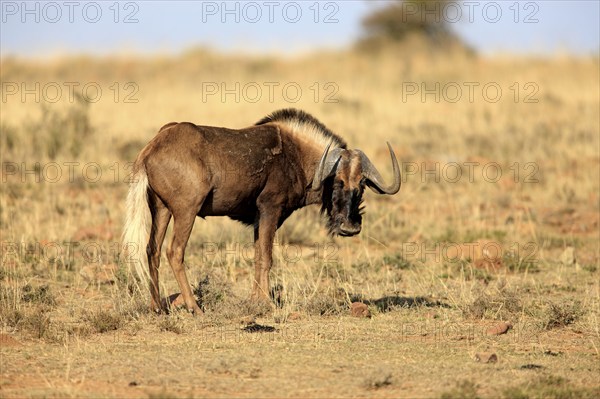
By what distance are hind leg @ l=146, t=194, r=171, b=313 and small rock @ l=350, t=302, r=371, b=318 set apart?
181cm

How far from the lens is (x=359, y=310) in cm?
916

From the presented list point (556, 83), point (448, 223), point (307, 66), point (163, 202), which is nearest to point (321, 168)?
point (163, 202)

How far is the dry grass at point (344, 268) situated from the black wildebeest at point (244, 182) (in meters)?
0.66

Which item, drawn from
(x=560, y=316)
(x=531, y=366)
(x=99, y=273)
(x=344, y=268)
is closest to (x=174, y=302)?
(x=99, y=273)

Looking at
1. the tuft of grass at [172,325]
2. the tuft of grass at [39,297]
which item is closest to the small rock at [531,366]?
the tuft of grass at [172,325]

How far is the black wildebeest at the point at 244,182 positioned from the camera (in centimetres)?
873

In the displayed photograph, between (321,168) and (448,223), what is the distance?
511 centimetres

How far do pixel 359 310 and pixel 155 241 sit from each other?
205cm

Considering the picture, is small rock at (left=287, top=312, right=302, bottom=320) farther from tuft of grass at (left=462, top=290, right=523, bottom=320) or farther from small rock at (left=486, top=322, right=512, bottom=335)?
small rock at (left=486, top=322, right=512, bottom=335)

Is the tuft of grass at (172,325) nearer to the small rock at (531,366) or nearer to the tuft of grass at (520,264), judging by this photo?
the small rock at (531,366)

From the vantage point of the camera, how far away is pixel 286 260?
11.5m

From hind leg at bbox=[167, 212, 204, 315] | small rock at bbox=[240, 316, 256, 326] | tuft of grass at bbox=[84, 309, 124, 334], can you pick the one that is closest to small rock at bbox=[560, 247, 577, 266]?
small rock at bbox=[240, 316, 256, 326]

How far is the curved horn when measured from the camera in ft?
31.2

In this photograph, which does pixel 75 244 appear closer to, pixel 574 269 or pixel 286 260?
pixel 286 260
